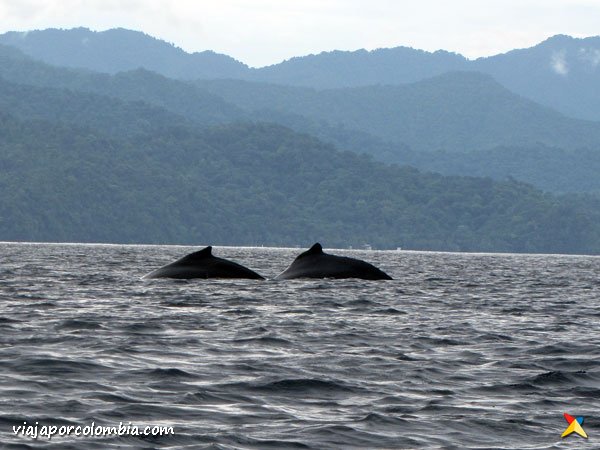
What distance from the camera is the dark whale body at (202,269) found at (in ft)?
131

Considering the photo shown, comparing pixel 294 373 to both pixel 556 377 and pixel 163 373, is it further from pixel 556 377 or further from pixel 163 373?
pixel 556 377

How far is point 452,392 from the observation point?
50.0ft

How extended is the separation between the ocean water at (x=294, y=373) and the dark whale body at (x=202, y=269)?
9.16 meters

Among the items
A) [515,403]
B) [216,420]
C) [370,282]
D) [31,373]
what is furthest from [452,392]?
[370,282]

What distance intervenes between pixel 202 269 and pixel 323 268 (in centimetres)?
492

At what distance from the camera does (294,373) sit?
1644 cm

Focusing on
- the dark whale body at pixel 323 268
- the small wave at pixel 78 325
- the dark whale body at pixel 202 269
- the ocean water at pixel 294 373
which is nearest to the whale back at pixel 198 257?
the dark whale body at pixel 202 269

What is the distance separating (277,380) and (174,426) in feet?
11.6

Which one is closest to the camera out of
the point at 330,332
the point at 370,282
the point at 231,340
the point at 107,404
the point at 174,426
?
the point at 174,426

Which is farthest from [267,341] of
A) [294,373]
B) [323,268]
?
[323,268]

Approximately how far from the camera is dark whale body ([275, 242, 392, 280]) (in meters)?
41.9

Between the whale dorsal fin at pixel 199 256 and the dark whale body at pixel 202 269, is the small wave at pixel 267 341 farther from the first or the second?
the whale dorsal fin at pixel 199 256

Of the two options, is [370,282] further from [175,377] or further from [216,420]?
[216,420]

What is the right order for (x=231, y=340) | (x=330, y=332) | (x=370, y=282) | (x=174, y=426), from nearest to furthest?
(x=174, y=426) → (x=231, y=340) → (x=330, y=332) → (x=370, y=282)
